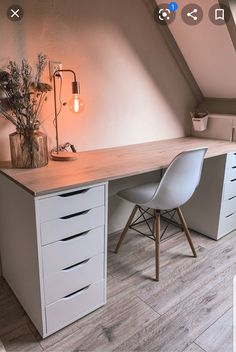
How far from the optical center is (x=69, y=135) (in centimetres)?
182

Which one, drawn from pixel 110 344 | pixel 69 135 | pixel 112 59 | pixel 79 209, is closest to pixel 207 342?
pixel 110 344

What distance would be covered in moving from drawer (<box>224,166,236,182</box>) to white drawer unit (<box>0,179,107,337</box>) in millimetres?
1177

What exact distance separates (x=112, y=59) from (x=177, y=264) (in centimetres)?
154

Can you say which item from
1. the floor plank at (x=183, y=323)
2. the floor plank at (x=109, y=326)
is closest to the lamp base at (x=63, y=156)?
the floor plank at (x=109, y=326)

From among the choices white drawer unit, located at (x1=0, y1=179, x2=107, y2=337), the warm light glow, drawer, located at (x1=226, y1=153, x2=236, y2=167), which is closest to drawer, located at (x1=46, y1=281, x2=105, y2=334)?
white drawer unit, located at (x1=0, y1=179, x2=107, y2=337)

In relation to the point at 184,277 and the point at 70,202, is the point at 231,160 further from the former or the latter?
the point at 70,202

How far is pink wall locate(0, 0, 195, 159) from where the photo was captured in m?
1.56

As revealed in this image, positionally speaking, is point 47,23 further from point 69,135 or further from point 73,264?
point 73,264

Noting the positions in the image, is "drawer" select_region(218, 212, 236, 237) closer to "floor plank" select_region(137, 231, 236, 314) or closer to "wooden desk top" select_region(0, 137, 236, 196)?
"floor plank" select_region(137, 231, 236, 314)

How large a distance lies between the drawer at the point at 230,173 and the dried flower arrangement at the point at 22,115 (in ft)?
4.52

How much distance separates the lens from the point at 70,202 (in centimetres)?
123

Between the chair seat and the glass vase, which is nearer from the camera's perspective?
the glass vase

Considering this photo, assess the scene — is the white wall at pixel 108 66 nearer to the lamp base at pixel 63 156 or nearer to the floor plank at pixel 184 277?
the lamp base at pixel 63 156

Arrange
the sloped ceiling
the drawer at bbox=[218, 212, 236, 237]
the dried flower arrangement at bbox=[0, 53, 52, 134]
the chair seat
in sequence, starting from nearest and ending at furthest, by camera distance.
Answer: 1. the dried flower arrangement at bbox=[0, 53, 52, 134]
2. the chair seat
3. the sloped ceiling
4. the drawer at bbox=[218, 212, 236, 237]
